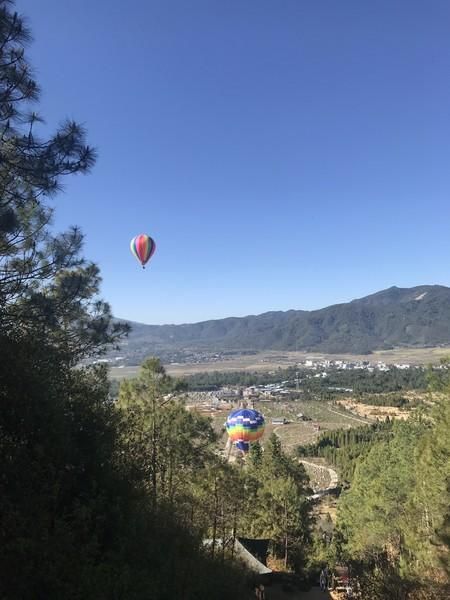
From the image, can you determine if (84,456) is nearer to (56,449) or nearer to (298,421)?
(56,449)

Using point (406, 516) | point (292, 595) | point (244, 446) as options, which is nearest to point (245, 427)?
point (244, 446)

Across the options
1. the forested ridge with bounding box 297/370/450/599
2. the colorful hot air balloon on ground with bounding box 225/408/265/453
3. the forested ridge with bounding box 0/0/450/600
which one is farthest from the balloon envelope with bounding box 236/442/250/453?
the forested ridge with bounding box 0/0/450/600

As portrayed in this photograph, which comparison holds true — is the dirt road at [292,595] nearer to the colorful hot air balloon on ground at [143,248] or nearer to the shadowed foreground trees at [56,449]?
the shadowed foreground trees at [56,449]

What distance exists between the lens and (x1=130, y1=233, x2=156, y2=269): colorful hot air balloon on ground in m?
22.1

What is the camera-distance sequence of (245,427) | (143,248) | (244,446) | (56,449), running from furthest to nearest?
(244,446)
(245,427)
(143,248)
(56,449)

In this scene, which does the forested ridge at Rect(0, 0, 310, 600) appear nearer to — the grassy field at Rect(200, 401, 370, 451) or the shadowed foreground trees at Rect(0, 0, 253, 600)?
the shadowed foreground trees at Rect(0, 0, 253, 600)

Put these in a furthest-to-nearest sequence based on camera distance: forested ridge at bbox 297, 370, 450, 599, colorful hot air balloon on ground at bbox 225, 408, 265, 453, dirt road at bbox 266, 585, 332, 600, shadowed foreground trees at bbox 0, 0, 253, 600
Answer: colorful hot air balloon on ground at bbox 225, 408, 265, 453 → dirt road at bbox 266, 585, 332, 600 → forested ridge at bbox 297, 370, 450, 599 → shadowed foreground trees at bbox 0, 0, 253, 600

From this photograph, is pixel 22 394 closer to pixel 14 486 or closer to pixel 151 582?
pixel 14 486

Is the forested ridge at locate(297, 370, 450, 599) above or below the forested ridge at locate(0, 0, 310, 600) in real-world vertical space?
below

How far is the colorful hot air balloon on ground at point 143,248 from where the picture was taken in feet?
72.6

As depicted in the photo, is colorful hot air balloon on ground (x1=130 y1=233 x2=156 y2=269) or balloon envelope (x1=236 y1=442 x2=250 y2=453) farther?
balloon envelope (x1=236 y1=442 x2=250 y2=453)

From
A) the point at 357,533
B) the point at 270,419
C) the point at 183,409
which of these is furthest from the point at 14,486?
the point at 270,419

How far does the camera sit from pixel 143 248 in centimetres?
2214

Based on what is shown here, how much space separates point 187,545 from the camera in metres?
6.86
